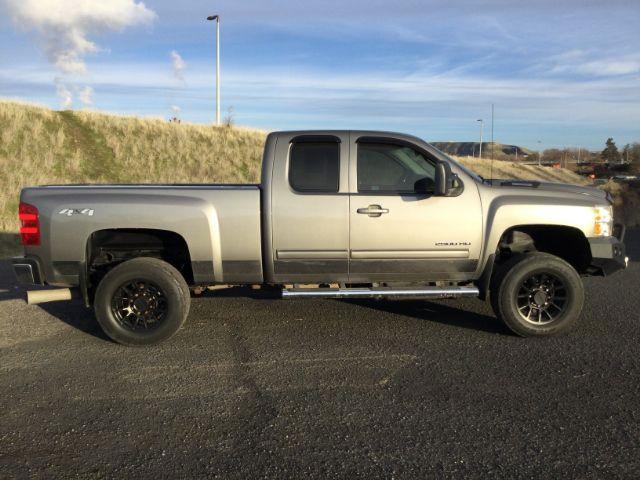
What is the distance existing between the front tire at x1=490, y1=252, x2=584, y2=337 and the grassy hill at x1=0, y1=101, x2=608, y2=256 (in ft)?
56.7

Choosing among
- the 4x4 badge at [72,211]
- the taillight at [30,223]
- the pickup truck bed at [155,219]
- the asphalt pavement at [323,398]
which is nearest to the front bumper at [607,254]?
the asphalt pavement at [323,398]

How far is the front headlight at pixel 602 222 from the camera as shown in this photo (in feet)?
18.4

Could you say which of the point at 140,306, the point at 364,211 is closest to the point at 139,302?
the point at 140,306

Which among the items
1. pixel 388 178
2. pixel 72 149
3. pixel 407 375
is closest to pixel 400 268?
pixel 388 178

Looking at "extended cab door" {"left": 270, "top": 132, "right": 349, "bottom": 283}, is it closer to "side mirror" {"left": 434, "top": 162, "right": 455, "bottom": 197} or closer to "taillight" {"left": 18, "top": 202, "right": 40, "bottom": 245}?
"side mirror" {"left": 434, "top": 162, "right": 455, "bottom": 197}

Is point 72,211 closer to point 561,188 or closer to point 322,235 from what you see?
point 322,235

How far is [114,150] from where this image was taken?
25375mm

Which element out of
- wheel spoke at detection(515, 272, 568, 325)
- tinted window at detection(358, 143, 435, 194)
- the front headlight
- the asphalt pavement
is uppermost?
tinted window at detection(358, 143, 435, 194)

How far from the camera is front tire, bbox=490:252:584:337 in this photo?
553cm

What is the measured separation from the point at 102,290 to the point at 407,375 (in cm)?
292

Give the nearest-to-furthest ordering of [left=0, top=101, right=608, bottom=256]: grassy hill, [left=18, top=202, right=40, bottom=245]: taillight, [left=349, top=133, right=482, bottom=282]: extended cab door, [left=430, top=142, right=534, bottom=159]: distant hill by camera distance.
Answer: [left=18, top=202, right=40, bottom=245]: taillight, [left=349, top=133, right=482, bottom=282]: extended cab door, [left=0, top=101, right=608, bottom=256]: grassy hill, [left=430, top=142, right=534, bottom=159]: distant hill

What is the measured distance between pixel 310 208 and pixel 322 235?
29cm

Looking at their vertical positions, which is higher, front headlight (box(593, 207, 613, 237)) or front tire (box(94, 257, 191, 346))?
front headlight (box(593, 207, 613, 237))

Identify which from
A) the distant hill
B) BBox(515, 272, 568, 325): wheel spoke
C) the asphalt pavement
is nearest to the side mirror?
BBox(515, 272, 568, 325): wheel spoke
